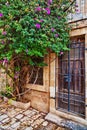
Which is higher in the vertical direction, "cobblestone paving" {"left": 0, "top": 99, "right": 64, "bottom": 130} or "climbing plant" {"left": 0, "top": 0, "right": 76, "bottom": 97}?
"climbing plant" {"left": 0, "top": 0, "right": 76, "bottom": 97}

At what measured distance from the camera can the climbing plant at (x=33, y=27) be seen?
11.5 ft

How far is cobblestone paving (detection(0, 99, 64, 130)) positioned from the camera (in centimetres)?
369

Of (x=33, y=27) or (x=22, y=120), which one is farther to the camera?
(x=22, y=120)

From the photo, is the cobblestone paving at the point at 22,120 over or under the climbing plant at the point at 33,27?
under

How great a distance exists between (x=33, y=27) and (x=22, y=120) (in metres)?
2.66

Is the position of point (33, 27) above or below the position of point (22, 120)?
above

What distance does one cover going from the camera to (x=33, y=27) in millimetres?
3535

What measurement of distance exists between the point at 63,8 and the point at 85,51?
1490mm

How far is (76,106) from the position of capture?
4.08 m

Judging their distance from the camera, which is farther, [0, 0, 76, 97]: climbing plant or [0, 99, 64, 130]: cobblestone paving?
[0, 99, 64, 130]: cobblestone paving

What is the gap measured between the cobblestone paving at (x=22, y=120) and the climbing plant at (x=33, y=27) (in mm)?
1775

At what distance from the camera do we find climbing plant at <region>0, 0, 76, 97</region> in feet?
11.5

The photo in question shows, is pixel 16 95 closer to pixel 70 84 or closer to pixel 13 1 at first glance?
pixel 70 84

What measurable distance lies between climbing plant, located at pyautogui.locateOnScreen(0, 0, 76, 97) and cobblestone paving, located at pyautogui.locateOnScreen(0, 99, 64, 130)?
1.78 metres
